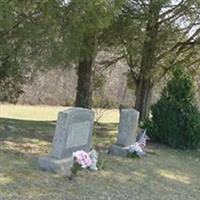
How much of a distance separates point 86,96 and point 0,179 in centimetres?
658

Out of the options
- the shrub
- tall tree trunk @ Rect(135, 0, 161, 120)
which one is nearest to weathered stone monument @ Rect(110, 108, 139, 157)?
the shrub

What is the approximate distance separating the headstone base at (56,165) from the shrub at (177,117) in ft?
14.8

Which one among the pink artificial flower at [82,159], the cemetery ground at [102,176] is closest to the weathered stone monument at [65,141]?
the cemetery ground at [102,176]

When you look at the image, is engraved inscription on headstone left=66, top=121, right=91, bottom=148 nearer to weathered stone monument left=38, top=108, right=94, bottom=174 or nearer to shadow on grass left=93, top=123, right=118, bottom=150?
weathered stone monument left=38, top=108, right=94, bottom=174

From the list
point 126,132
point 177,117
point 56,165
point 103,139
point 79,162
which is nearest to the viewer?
point 79,162

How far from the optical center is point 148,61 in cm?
1367

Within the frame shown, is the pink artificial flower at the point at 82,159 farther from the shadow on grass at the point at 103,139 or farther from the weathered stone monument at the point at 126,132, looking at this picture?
the shadow on grass at the point at 103,139

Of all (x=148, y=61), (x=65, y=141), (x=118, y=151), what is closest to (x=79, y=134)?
(x=65, y=141)

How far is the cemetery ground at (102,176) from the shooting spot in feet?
19.3

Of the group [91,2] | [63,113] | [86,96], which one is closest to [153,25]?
[86,96]

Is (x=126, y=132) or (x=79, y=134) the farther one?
(x=126, y=132)

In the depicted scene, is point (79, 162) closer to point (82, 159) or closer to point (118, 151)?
point (82, 159)

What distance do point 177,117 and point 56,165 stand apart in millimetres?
4884

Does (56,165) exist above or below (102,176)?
above
